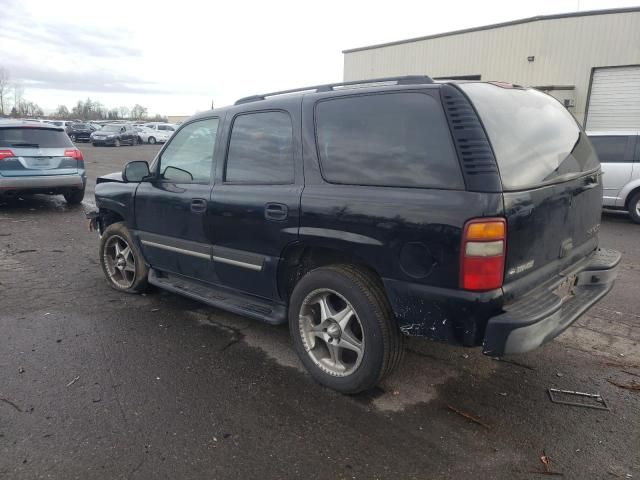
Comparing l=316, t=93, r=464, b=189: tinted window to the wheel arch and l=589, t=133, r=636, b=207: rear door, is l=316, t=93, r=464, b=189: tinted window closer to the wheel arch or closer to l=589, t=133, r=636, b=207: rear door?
the wheel arch

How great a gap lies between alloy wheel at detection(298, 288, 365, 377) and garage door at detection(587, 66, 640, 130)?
59.3 feet

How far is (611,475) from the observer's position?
94.2 inches

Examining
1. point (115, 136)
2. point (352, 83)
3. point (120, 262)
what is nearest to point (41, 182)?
point (120, 262)

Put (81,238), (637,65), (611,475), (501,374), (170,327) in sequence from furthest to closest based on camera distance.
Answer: (637,65), (81,238), (170,327), (501,374), (611,475)

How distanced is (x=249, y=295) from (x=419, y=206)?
1.72 m

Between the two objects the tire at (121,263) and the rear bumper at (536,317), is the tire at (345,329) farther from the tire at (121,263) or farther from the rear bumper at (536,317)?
the tire at (121,263)

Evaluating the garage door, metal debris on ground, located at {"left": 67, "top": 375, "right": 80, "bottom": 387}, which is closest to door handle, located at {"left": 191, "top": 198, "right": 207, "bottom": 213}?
metal debris on ground, located at {"left": 67, "top": 375, "right": 80, "bottom": 387}

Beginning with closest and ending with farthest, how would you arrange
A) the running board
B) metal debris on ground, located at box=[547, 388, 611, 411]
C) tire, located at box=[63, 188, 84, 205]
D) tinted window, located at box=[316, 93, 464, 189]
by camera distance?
1. tinted window, located at box=[316, 93, 464, 189]
2. metal debris on ground, located at box=[547, 388, 611, 411]
3. the running board
4. tire, located at box=[63, 188, 84, 205]

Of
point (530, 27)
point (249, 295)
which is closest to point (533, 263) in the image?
point (249, 295)

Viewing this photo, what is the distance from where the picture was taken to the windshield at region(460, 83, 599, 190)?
2.63 m

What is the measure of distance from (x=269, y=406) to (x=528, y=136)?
2278 mm

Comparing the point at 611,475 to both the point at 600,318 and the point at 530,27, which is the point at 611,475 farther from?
the point at 530,27

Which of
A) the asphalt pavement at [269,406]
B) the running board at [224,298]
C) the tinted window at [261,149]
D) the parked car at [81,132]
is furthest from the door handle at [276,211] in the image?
the parked car at [81,132]

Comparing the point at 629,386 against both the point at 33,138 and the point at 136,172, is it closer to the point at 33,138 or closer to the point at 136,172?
the point at 136,172
